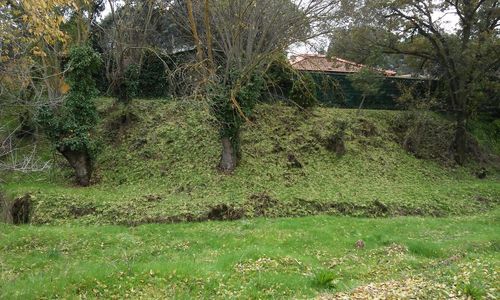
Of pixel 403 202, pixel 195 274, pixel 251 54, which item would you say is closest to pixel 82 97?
pixel 251 54

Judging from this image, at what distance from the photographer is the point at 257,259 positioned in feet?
30.5

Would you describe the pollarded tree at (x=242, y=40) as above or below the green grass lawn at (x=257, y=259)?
above

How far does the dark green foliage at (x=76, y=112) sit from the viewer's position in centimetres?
1650

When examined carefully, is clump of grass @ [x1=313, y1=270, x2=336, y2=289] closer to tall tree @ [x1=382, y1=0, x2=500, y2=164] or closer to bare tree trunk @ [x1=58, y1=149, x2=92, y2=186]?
bare tree trunk @ [x1=58, y1=149, x2=92, y2=186]

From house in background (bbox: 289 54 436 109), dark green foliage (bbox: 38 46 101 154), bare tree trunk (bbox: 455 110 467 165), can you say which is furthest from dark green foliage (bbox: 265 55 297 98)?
dark green foliage (bbox: 38 46 101 154)

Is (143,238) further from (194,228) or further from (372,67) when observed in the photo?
(372,67)

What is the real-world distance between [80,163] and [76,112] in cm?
189

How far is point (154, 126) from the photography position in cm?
2156

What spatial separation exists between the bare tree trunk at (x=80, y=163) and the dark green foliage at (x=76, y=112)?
25 centimetres

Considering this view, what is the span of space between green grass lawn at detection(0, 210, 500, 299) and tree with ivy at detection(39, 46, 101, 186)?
16.0 ft

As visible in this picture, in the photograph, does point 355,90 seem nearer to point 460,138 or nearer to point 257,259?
point 460,138

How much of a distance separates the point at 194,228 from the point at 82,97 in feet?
24.7

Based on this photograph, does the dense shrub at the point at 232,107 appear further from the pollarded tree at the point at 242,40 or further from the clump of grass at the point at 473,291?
the clump of grass at the point at 473,291

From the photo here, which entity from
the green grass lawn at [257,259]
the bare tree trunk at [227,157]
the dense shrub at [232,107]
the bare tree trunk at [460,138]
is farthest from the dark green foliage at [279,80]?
the green grass lawn at [257,259]
